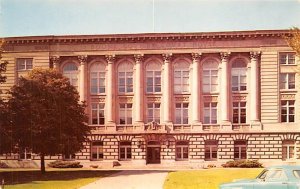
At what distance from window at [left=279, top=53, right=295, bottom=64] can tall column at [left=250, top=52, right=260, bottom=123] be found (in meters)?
2.31

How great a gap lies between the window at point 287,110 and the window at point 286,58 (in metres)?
4.06

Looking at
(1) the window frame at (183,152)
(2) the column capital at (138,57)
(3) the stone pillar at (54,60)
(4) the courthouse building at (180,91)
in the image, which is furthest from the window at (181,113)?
(3) the stone pillar at (54,60)

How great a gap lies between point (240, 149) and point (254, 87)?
6.52 m

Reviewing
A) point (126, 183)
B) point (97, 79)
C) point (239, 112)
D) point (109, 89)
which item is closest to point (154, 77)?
point (109, 89)

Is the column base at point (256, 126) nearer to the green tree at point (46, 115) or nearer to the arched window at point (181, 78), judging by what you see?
the arched window at point (181, 78)

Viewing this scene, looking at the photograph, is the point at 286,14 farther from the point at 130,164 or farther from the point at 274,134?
the point at 130,164

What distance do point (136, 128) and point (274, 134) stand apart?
13954 millimetres

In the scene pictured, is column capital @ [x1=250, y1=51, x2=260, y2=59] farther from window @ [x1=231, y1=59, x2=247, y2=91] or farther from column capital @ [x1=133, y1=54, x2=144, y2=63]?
column capital @ [x1=133, y1=54, x2=144, y2=63]

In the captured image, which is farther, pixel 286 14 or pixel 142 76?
pixel 142 76

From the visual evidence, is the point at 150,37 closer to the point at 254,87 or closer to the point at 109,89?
the point at 109,89

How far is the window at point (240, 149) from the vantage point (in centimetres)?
4803

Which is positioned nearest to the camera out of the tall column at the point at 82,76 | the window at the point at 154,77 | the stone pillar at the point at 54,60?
the stone pillar at the point at 54,60

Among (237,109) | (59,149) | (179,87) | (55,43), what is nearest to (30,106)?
(59,149)

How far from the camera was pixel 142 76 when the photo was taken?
50406 mm
